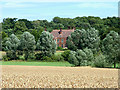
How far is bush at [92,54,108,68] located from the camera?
50.3 m

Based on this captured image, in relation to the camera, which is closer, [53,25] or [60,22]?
[53,25]

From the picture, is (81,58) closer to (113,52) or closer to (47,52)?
(113,52)

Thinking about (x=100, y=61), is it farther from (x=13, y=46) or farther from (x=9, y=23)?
(x=9, y=23)

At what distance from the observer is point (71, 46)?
73562 millimetres

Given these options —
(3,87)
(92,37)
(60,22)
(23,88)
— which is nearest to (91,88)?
(23,88)

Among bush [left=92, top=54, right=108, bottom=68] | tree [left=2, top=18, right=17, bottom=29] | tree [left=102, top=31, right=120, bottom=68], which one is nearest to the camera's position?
bush [left=92, top=54, right=108, bottom=68]

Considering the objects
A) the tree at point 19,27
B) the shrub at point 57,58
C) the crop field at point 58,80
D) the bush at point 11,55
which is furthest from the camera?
the tree at point 19,27

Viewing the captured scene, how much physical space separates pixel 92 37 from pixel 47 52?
13.9m

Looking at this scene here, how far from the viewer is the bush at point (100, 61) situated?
165 feet

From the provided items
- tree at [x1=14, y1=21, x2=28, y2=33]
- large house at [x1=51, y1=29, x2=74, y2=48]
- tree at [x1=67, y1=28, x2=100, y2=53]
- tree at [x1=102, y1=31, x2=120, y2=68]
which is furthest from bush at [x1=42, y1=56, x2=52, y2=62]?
tree at [x1=14, y1=21, x2=28, y2=33]

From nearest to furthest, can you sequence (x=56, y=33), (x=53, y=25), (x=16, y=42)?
(x=16, y=42)
(x=56, y=33)
(x=53, y=25)

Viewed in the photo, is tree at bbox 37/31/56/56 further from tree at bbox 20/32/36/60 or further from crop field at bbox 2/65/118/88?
crop field at bbox 2/65/118/88

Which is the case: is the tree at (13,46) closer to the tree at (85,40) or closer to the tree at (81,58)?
the tree at (85,40)

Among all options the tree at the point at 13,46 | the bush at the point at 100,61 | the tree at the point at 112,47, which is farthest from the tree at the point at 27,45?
the bush at the point at 100,61
